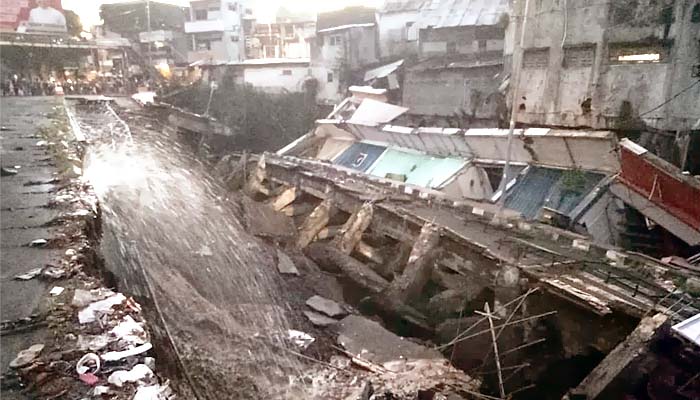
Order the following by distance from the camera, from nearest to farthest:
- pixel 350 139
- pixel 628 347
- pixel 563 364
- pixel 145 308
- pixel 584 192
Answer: pixel 628 347 → pixel 563 364 → pixel 145 308 → pixel 584 192 → pixel 350 139

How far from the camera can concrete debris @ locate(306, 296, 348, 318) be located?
10.0 m

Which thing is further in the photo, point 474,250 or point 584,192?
point 584,192

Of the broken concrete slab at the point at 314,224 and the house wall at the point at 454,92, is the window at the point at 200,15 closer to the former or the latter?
the house wall at the point at 454,92

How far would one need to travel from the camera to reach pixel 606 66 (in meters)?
14.0

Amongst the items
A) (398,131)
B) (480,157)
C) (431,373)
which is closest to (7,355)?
(431,373)

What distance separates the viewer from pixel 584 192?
11.7 meters

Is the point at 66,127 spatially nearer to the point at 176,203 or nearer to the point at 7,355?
the point at 176,203

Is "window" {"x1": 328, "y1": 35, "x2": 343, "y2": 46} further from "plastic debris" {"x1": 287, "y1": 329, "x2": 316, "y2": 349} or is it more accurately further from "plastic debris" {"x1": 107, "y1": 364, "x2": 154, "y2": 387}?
"plastic debris" {"x1": 107, "y1": 364, "x2": 154, "y2": 387}

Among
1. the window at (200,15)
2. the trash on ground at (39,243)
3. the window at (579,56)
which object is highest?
the window at (200,15)

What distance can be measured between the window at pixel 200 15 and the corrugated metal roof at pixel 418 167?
95.2 feet

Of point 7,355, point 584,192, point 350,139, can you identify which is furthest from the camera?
point 350,139

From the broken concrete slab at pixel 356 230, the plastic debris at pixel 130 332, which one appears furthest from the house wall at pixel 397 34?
the plastic debris at pixel 130 332

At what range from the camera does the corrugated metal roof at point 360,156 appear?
18547 millimetres

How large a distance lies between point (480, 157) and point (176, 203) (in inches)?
397
